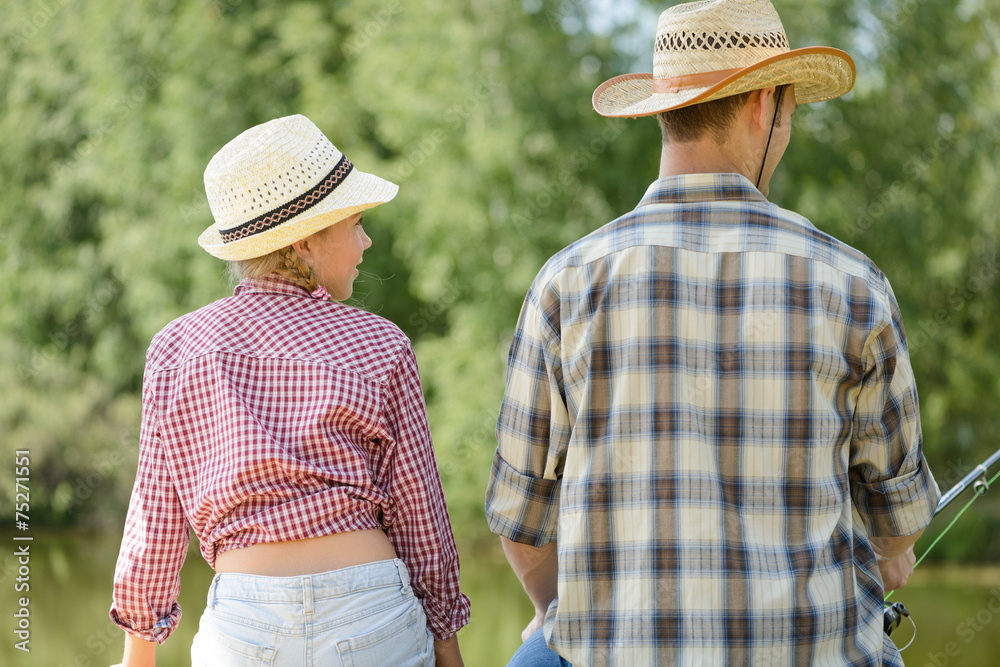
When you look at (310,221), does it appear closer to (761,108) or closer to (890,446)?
(761,108)

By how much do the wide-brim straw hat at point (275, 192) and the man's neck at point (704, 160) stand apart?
0.49 m

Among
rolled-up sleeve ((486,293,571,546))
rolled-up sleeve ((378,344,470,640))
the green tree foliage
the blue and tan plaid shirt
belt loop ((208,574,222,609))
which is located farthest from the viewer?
the green tree foliage

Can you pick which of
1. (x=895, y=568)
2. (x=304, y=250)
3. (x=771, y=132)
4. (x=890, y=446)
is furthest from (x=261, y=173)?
(x=895, y=568)

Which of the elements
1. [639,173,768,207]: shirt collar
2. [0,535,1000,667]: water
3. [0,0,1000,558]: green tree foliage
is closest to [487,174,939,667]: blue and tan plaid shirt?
[639,173,768,207]: shirt collar

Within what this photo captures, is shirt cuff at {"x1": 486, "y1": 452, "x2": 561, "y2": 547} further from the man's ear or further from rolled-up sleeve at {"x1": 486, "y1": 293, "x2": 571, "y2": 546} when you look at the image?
the man's ear

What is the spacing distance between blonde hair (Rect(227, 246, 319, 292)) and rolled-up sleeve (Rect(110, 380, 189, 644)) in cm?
27

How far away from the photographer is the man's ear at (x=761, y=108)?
60.7 inches

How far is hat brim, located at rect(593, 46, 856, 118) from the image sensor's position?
59.0 inches

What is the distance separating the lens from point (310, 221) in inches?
68.6

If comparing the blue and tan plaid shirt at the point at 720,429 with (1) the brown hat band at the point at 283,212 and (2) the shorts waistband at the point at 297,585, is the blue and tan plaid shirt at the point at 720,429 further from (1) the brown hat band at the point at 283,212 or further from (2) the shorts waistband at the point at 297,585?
(1) the brown hat band at the point at 283,212

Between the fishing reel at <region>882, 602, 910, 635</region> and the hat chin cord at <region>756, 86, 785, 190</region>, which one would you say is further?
the fishing reel at <region>882, 602, 910, 635</region>

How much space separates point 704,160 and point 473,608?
752cm

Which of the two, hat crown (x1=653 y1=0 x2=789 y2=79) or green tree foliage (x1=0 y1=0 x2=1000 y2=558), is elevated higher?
hat crown (x1=653 y1=0 x2=789 y2=79)

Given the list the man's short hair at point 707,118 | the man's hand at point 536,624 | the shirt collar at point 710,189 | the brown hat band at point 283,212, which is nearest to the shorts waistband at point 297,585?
the man's hand at point 536,624
